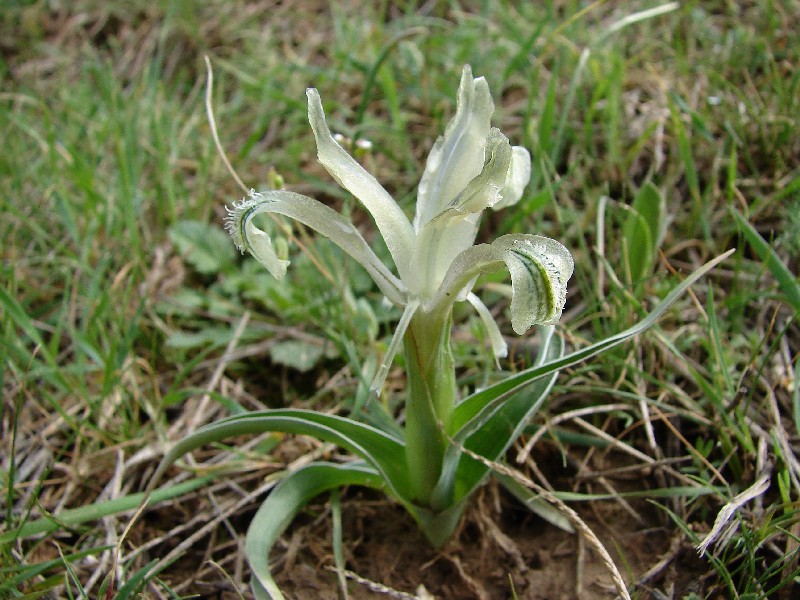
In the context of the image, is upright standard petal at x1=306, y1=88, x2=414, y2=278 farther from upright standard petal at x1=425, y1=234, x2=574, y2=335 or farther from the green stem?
upright standard petal at x1=425, y1=234, x2=574, y2=335

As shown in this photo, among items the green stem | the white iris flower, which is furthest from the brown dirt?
the white iris flower

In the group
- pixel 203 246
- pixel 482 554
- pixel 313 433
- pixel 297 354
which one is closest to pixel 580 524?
pixel 482 554

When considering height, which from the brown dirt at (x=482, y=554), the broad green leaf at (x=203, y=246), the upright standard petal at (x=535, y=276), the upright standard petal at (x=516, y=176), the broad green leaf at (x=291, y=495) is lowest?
the brown dirt at (x=482, y=554)

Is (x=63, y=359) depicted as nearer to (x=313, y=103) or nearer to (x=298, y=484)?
(x=298, y=484)

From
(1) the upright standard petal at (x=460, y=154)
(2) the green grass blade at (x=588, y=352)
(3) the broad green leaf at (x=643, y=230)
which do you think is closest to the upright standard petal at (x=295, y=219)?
(1) the upright standard petal at (x=460, y=154)

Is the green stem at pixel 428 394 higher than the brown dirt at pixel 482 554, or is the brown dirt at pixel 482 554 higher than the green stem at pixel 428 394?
the green stem at pixel 428 394

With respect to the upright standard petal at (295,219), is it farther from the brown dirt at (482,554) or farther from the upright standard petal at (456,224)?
the brown dirt at (482,554)

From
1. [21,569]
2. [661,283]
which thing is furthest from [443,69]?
[21,569]
